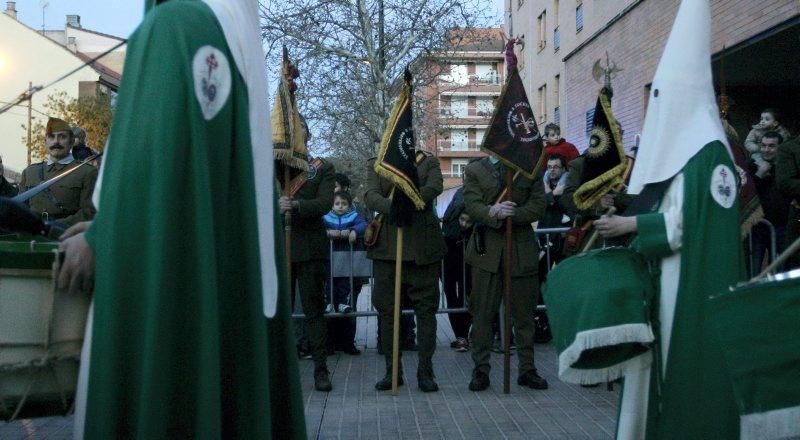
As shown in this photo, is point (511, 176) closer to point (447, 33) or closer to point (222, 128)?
point (222, 128)

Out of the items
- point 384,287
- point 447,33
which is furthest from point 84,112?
A: point 384,287

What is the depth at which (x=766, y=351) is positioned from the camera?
3.09 metres

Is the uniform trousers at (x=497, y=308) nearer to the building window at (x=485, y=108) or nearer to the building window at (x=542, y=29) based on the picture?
the building window at (x=485, y=108)

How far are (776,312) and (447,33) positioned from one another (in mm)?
23465

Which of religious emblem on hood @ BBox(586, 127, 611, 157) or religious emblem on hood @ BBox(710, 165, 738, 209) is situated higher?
religious emblem on hood @ BBox(586, 127, 611, 157)

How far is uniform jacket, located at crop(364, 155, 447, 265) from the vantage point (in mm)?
7883

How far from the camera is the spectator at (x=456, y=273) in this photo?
10.6m

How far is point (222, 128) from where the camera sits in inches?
107

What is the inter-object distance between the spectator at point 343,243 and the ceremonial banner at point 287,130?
2.91m

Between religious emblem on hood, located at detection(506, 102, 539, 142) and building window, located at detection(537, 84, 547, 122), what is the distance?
27463 mm

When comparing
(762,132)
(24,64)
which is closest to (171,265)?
(762,132)

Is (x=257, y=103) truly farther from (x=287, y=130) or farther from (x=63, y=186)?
(x=63, y=186)

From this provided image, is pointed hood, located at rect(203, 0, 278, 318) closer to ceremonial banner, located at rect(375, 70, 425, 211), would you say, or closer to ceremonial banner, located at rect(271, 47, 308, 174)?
ceremonial banner, located at rect(271, 47, 308, 174)

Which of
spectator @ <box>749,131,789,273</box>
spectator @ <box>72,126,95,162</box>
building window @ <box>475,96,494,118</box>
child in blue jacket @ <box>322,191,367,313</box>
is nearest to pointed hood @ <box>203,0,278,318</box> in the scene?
spectator @ <box>72,126,95,162</box>
